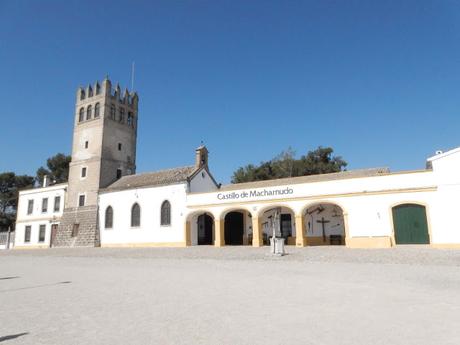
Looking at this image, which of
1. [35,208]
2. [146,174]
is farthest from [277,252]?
[35,208]

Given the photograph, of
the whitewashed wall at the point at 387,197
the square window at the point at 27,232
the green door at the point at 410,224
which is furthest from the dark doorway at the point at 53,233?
the green door at the point at 410,224

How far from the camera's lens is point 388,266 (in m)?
11.8

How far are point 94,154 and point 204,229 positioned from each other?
1393 cm

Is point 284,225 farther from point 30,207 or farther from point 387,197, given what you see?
point 30,207

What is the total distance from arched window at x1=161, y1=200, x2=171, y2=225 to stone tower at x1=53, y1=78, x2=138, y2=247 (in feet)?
25.3

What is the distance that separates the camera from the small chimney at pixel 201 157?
30.0 metres

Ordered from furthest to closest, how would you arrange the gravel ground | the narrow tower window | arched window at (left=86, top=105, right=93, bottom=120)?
the narrow tower window < arched window at (left=86, top=105, right=93, bottom=120) < the gravel ground

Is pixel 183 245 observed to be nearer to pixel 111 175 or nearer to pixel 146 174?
pixel 146 174

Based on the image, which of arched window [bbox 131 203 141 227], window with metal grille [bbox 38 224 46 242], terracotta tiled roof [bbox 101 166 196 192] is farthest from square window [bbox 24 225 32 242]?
arched window [bbox 131 203 141 227]

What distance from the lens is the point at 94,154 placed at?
33.3 m

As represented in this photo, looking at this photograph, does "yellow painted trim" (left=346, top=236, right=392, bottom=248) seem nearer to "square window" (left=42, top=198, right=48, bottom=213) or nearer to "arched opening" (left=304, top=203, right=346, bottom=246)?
"arched opening" (left=304, top=203, right=346, bottom=246)

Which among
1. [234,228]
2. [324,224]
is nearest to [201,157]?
[234,228]

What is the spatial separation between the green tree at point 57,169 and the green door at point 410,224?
177 ft

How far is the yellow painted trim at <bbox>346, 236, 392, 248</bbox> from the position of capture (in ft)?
61.7
